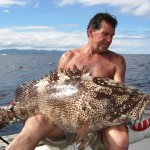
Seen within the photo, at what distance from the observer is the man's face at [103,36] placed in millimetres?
5816

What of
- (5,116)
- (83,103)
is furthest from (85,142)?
(5,116)

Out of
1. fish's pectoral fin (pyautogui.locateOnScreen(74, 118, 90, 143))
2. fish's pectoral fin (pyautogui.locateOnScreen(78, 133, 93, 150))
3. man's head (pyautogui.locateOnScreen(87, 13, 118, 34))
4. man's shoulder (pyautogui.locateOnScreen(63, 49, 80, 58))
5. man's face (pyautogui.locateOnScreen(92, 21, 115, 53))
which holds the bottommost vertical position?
fish's pectoral fin (pyautogui.locateOnScreen(78, 133, 93, 150))

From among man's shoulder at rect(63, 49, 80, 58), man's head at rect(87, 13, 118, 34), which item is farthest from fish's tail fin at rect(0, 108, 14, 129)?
man's head at rect(87, 13, 118, 34)

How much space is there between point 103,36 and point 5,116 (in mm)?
1998

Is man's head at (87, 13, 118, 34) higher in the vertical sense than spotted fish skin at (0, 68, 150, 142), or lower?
higher

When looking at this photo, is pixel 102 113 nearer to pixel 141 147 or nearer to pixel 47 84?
pixel 47 84

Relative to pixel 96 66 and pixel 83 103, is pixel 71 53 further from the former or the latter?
pixel 83 103

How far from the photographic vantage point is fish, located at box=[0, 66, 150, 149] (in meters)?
5.12

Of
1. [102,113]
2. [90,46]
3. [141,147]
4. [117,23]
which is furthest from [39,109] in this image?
[141,147]

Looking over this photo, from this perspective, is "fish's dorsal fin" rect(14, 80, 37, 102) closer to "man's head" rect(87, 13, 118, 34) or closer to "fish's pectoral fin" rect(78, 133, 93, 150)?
"fish's pectoral fin" rect(78, 133, 93, 150)

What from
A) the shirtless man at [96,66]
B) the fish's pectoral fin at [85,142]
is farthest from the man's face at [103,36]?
the fish's pectoral fin at [85,142]

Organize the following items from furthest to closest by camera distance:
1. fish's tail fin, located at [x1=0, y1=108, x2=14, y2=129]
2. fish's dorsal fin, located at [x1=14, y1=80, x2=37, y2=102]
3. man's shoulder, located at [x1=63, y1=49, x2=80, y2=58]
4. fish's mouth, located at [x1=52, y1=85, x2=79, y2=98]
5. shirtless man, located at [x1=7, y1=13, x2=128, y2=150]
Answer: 1. man's shoulder, located at [x1=63, y1=49, x2=80, y2=58]
2. fish's dorsal fin, located at [x1=14, y1=80, x2=37, y2=102]
3. fish's tail fin, located at [x1=0, y1=108, x2=14, y2=129]
4. fish's mouth, located at [x1=52, y1=85, x2=79, y2=98]
5. shirtless man, located at [x1=7, y1=13, x2=128, y2=150]

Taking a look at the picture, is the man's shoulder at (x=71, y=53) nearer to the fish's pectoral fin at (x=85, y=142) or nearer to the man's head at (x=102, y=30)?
the man's head at (x=102, y=30)

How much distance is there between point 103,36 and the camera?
5844 millimetres
